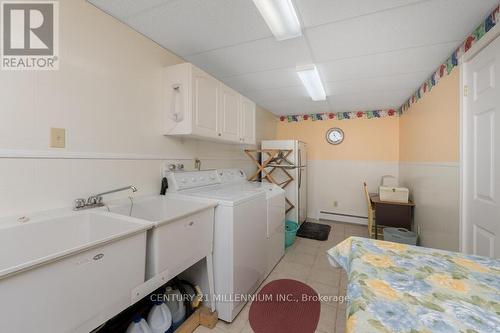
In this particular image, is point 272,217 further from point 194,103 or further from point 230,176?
point 194,103

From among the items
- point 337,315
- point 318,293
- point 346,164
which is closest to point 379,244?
point 337,315

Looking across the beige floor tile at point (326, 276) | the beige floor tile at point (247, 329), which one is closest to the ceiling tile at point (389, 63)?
the beige floor tile at point (326, 276)

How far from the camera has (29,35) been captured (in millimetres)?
1199

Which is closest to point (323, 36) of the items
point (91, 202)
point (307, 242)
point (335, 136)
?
point (91, 202)

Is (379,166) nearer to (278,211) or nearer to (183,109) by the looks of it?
(278,211)

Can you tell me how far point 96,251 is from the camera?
0.86 metres

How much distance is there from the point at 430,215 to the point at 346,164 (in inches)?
74.9

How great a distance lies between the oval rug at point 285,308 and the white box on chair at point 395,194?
1.88 meters

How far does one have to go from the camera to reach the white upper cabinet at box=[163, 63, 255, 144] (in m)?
1.80

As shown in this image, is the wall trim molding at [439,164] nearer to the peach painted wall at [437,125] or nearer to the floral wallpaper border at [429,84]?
the peach painted wall at [437,125]

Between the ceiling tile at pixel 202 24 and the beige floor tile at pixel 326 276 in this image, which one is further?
the beige floor tile at pixel 326 276

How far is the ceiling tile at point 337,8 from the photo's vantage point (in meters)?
1.32

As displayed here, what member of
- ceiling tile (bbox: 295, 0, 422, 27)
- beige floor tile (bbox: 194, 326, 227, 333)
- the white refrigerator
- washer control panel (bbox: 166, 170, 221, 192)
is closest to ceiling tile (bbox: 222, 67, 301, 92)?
ceiling tile (bbox: 295, 0, 422, 27)

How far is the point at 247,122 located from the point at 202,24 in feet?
4.51
